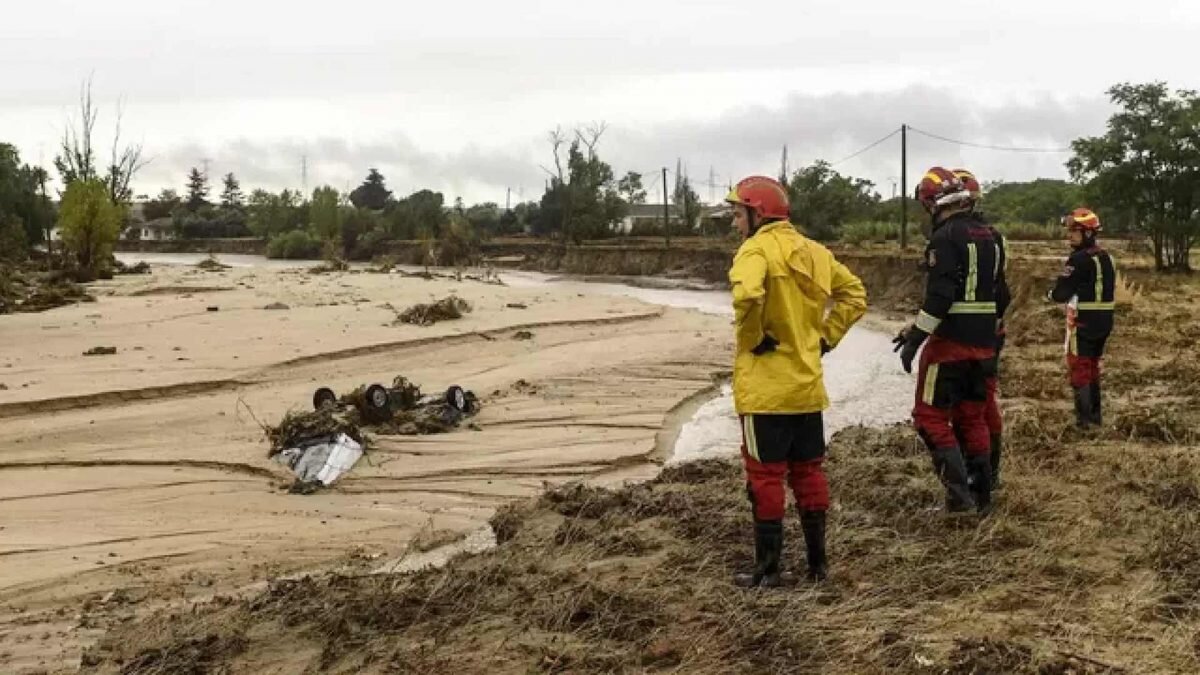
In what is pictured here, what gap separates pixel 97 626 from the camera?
17.5 ft

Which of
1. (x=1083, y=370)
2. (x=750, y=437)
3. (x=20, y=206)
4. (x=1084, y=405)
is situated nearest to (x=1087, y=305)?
(x=1083, y=370)

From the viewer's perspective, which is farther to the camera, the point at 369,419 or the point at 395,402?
the point at 395,402

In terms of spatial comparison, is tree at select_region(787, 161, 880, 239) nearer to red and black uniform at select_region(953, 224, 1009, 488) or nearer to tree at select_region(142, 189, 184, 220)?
red and black uniform at select_region(953, 224, 1009, 488)

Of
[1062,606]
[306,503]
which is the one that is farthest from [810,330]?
[306,503]

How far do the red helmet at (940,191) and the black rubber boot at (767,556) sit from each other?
2264mm

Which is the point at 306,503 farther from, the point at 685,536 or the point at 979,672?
the point at 979,672

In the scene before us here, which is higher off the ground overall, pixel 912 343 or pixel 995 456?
pixel 912 343

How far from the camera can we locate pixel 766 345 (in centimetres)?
486

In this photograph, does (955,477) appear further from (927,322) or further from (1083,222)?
(1083,222)

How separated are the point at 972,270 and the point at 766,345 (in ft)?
5.75

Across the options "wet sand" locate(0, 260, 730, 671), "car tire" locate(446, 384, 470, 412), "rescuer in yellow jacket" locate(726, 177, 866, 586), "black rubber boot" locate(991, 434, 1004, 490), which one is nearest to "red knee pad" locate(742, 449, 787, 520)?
"rescuer in yellow jacket" locate(726, 177, 866, 586)

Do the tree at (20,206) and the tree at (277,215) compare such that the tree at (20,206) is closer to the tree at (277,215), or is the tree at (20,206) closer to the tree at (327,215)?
the tree at (327,215)

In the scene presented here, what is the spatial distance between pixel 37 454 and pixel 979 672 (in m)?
8.82

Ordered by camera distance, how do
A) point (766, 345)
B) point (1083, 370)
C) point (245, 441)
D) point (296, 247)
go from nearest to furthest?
point (766, 345), point (1083, 370), point (245, 441), point (296, 247)
